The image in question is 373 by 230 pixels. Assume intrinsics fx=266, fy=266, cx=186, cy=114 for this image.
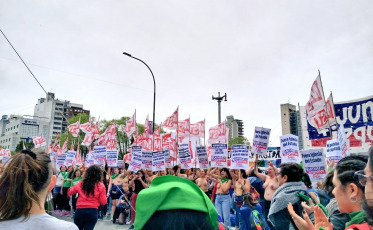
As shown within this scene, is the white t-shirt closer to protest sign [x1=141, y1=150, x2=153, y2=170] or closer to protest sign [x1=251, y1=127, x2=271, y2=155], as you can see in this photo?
protest sign [x1=251, y1=127, x2=271, y2=155]

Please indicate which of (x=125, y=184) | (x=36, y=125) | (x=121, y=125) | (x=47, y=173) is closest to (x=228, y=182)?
(x=125, y=184)

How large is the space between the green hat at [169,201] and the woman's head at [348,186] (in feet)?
4.63

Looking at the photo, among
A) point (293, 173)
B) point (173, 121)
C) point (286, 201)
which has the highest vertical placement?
point (173, 121)

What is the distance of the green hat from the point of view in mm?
1094

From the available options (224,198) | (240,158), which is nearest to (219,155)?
(240,158)

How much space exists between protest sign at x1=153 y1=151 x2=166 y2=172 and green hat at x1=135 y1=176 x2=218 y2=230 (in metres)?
8.38

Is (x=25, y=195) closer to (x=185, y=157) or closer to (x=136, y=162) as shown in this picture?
(x=185, y=157)

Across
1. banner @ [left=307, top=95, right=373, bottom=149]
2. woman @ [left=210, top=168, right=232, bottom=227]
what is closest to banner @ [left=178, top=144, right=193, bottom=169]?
woman @ [left=210, top=168, right=232, bottom=227]

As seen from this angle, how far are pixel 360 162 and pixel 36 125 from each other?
113481 mm

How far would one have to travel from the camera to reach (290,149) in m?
6.62

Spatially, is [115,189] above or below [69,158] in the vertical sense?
below

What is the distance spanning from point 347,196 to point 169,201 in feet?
5.81

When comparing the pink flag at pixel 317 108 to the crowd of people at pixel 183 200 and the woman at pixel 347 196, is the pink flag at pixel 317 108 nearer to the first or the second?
the crowd of people at pixel 183 200

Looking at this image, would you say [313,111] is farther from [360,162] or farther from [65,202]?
[65,202]
